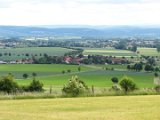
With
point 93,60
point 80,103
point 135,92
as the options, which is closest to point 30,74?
point 93,60

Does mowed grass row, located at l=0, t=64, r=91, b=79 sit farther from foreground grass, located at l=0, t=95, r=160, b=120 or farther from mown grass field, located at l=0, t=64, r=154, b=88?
foreground grass, located at l=0, t=95, r=160, b=120

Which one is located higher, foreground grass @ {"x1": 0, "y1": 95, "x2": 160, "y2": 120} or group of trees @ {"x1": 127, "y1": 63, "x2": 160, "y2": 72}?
foreground grass @ {"x1": 0, "y1": 95, "x2": 160, "y2": 120}

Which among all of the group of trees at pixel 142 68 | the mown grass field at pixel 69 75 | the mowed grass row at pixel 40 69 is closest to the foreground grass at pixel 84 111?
the mown grass field at pixel 69 75

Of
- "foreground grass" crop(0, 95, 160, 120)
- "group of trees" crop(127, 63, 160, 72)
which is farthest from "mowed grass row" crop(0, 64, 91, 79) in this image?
"foreground grass" crop(0, 95, 160, 120)

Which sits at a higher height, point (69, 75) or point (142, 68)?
point (142, 68)

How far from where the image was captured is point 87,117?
17.8 meters

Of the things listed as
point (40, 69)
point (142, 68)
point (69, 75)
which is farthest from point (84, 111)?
point (142, 68)

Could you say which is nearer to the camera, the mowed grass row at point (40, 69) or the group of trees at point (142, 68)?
the mowed grass row at point (40, 69)

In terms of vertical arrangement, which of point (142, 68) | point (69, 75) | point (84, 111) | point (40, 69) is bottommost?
point (40, 69)

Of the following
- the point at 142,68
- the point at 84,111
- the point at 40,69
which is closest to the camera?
the point at 84,111

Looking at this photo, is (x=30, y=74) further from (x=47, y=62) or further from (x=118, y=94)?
(x=118, y=94)

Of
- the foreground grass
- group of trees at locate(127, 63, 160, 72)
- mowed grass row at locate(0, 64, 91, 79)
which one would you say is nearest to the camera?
the foreground grass

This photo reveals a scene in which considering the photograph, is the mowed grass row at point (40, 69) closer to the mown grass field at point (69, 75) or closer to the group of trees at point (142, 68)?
the mown grass field at point (69, 75)

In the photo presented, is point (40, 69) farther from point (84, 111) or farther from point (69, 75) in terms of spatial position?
point (84, 111)
